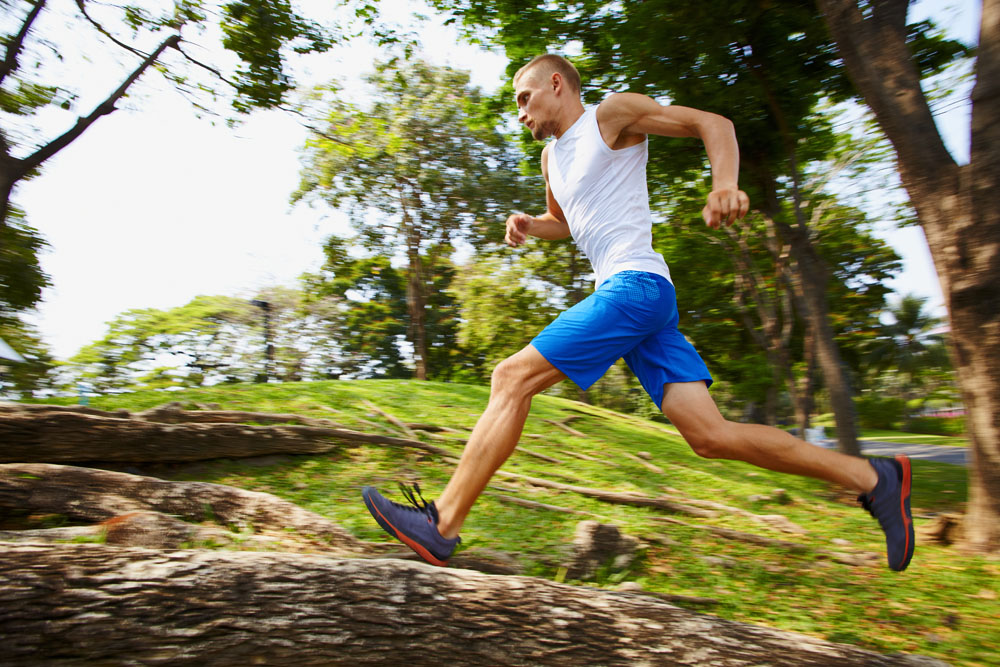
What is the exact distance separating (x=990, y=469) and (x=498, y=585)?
347cm

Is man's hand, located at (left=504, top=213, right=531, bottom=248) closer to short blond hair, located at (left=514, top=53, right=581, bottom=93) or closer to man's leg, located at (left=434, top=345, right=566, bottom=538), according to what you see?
short blond hair, located at (left=514, top=53, right=581, bottom=93)

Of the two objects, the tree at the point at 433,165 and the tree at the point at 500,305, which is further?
the tree at the point at 500,305

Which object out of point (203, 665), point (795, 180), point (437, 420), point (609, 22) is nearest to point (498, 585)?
point (203, 665)

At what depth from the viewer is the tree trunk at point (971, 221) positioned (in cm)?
402

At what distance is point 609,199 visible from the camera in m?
2.80

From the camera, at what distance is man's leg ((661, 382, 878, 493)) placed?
8.82ft

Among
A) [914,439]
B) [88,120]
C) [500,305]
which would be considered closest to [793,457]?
[88,120]

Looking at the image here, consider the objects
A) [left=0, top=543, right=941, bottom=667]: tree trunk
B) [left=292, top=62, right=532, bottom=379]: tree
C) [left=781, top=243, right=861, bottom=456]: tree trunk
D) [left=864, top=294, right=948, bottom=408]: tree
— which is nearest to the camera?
[left=0, top=543, right=941, bottom=667]: tree trunk

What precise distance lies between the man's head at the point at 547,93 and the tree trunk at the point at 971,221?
2691 millimetres

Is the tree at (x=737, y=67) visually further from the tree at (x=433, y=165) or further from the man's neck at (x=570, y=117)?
the tree at (x=433, y=165)

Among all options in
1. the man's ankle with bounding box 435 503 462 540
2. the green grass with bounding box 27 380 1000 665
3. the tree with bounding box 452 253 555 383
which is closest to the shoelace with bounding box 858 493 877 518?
the green grass with bounding box 27 380 1000 665

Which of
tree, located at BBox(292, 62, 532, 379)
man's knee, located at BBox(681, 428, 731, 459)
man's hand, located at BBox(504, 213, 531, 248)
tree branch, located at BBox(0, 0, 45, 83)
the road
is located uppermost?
tree, located at BBox(292, 62, 532, 379)

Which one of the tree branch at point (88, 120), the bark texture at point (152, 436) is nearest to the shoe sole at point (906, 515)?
the bark texture at point (152, 436)

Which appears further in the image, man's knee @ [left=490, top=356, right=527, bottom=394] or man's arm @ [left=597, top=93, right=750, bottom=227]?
man's knee @ [left=490, top=356, right=527, bottom=394]
